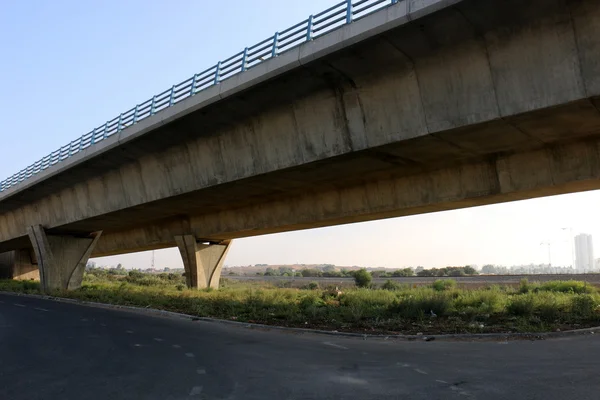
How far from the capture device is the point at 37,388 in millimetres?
6723

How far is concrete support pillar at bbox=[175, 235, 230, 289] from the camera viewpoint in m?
32.3

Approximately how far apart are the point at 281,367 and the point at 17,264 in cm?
6174

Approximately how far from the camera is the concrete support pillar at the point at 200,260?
3234 cm

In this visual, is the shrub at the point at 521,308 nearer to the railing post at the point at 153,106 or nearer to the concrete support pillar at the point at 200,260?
the railing post at the point at 153,106

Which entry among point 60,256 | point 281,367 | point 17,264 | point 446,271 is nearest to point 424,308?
point 281,367

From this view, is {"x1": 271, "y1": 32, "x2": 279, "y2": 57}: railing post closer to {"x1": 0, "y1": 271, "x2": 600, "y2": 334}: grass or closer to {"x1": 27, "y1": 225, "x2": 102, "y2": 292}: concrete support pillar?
{"x1": 0, "y1": 271, "x2": 600, "y2": 334}: grass

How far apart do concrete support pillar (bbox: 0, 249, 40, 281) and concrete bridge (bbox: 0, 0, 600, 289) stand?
39.4 m

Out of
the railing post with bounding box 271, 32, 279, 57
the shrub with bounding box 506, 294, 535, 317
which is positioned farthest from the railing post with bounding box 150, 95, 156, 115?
the shrub with bounding box 506, 294, 535, 317

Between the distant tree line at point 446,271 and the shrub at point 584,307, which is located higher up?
the shrub at point 584,307

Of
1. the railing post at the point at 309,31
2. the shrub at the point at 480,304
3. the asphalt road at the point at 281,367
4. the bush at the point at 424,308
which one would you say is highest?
the railing post at the point at 309,31

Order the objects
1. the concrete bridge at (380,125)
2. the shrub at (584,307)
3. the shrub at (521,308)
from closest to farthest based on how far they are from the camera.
Answer: the concrete bridge at (380,125)
the shrub at (584,307)
the shrub at (521,308)

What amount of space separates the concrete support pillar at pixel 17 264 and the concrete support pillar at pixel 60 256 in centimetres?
2732

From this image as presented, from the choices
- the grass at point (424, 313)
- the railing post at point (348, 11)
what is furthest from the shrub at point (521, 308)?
the railing post at point (348, 11)

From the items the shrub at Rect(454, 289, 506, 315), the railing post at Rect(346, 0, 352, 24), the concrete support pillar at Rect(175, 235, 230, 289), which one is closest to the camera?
the railing post at Rect(346, 0, 352, 24)
